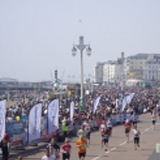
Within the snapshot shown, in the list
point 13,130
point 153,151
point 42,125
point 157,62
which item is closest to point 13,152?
point 13,130

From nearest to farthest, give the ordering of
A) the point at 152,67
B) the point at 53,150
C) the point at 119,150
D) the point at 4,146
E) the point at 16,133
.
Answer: the point at 53,150
the point at 4,146
the point at 16,133
the point at 119,150
the point at 152,67

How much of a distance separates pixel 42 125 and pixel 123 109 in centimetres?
1703

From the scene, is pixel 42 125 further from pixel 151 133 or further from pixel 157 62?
pixel 157 62

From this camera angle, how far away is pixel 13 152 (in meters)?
20.4

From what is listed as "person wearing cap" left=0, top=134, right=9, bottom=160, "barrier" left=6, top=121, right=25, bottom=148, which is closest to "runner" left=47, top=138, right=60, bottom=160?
"person wearing cap" left=0, top=134, right=9, bottom=160

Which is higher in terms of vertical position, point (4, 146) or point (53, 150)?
point (53, 150)

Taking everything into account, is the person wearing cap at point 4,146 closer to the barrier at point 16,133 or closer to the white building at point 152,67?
the barrier at point 16,133

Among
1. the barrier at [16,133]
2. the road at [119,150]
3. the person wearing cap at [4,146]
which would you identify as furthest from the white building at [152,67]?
the person wearing cap at [4,146]

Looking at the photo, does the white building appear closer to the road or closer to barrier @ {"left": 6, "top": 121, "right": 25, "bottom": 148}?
the road

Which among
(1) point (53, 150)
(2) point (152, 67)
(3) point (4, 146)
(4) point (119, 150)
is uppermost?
(2) point (152, 67)

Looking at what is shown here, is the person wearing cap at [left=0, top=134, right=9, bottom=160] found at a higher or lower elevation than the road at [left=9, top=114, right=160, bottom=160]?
higher

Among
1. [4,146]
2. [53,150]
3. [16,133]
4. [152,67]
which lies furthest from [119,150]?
[152,67]

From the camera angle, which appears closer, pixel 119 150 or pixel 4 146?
pixel 4 146

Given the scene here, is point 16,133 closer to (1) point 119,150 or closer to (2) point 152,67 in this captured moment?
(1) point 119,150
